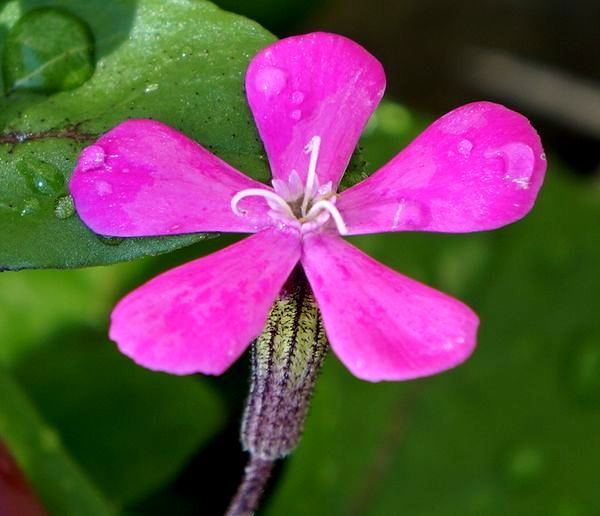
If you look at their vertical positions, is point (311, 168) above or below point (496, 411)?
above

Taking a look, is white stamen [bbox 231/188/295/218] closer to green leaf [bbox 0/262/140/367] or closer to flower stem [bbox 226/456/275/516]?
flower stem [bbox 226/456/275/516]

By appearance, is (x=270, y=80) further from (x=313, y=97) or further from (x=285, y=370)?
(x=285, y=370)

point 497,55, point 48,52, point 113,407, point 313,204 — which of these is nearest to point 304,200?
point 313,204

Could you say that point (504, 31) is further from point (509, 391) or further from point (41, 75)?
point (41, 75)

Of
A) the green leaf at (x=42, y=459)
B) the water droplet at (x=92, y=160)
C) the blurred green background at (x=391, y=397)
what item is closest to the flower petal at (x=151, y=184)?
the water droplet at (x=92, y=160)

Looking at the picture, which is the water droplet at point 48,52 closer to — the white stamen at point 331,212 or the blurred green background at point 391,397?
the white stamen at point 331,212

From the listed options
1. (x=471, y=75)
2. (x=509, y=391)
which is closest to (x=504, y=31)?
(x=471, y=75)

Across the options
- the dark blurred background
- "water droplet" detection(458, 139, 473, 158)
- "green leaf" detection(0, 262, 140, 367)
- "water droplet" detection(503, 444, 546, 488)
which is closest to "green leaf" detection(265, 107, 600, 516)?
"water droplet" detection(503, 444, 546, 488)
